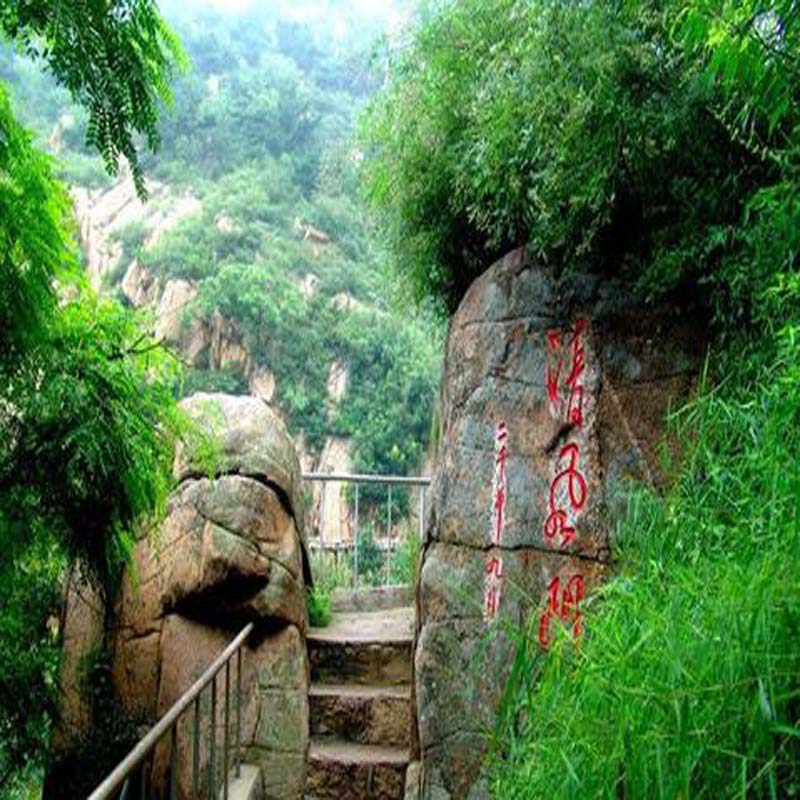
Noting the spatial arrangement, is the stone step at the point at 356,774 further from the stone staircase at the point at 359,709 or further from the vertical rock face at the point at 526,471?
the vertical rock face at the point at 526,471

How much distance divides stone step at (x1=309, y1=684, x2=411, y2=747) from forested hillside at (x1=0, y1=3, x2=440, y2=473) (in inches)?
349

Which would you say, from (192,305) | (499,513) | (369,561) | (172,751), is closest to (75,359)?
(172,751)

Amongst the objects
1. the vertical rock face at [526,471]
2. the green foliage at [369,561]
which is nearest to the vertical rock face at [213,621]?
the vertical rock face at [526,471]

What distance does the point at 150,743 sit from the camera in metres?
2.21

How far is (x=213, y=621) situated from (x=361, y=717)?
3.21 ft

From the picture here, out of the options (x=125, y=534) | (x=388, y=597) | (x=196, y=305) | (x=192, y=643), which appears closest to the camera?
(x=125, y=534)

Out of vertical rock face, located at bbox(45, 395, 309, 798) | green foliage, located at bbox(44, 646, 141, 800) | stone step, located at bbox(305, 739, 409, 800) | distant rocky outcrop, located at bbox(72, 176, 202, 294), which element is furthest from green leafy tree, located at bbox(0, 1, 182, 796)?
distant rocky outcrop, located at bbox(72, 176, 202, 294)

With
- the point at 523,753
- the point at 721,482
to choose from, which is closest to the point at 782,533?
the point at 721,482

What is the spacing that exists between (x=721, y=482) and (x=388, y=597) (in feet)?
15.0

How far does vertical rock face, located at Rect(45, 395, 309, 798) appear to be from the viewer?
4.54 m

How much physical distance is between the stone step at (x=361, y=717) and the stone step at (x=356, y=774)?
0.43 feet

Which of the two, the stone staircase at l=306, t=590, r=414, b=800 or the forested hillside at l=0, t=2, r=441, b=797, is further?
the stone staircase at l=306, t=590, r=414, b=800

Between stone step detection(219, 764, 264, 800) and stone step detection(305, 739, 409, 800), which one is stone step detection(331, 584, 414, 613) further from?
stone step detection(219, 764, 264, 800)

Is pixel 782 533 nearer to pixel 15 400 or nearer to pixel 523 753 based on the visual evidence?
pixel 523 753
